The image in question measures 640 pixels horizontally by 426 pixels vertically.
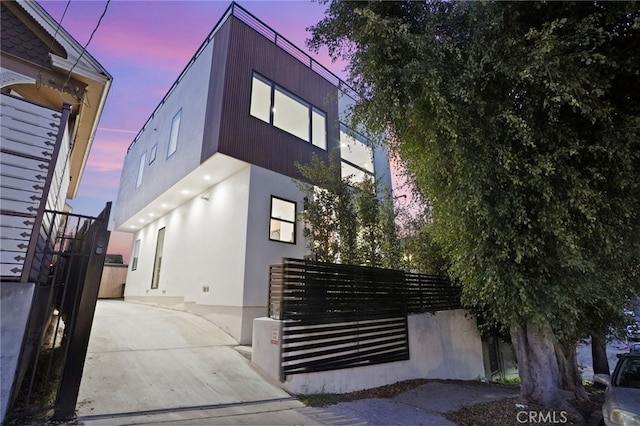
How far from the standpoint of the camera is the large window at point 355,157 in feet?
40.6

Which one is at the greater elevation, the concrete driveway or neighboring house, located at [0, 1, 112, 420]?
neighboring house, located at [0, 1, 112, 420]

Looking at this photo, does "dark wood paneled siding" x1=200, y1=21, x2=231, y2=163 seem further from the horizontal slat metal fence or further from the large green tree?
the horizontal slat metal fence

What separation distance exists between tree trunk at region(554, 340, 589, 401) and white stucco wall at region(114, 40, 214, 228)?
10.1m

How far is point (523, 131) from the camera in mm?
→ 4262

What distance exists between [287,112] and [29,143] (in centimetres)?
748

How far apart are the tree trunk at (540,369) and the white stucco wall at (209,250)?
605cm

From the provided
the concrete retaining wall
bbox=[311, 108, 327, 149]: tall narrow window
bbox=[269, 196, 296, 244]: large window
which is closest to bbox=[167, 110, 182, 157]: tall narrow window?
bbox=[269, 196, 296, 244]: large window

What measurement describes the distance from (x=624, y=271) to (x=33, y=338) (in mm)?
9526

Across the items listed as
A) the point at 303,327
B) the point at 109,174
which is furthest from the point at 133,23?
A: the point at 109,174

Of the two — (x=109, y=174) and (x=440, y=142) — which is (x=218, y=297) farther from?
(x=109, y=174)

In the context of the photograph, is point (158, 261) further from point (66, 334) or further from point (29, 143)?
point (29, 143)

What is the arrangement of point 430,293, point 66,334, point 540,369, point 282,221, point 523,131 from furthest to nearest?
1. point 282,221
2. point 430,293
3. point 540,369
4. point 523,131
5. point 66,334

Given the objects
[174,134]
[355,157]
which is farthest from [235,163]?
[355,157]

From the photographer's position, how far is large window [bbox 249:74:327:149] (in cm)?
951
